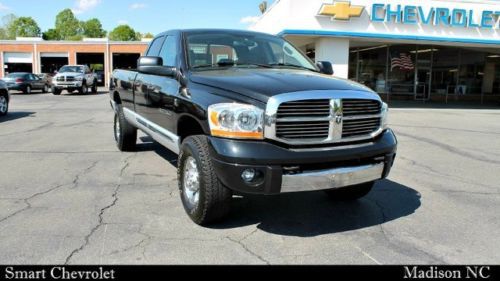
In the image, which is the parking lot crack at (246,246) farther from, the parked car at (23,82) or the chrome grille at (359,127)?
the parked car at (23,82)

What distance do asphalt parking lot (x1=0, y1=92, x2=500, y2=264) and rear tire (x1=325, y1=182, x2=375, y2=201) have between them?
0.34ft

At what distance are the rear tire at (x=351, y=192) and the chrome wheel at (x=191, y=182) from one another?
A: 1.73 metres

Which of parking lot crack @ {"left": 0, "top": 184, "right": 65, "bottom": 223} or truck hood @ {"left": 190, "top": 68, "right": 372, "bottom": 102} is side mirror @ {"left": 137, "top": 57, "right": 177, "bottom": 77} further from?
parking lot crack @ {"left": 0, "top": 184, "right": 65, "bottom": 223}

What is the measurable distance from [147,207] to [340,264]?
7.68ft

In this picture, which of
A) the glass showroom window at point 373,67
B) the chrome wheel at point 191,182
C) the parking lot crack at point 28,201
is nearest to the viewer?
the chrome wheel at point 191,182

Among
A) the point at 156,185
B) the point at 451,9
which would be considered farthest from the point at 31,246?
the point at 451,9

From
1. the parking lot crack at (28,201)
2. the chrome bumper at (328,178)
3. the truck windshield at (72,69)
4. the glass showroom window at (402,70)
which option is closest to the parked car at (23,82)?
the truck windshield at (72,69)

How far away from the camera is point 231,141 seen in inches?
150

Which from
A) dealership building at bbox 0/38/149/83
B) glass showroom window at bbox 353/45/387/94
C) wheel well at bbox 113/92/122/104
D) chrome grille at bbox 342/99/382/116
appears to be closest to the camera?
chrome grille at bbox 342/99/382/116

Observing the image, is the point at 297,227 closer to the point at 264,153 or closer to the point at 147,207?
the point at 264,153

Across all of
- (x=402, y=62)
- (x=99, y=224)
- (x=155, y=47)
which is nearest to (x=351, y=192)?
(x=99, y=224)

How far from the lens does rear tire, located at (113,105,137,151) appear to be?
7.77 metres

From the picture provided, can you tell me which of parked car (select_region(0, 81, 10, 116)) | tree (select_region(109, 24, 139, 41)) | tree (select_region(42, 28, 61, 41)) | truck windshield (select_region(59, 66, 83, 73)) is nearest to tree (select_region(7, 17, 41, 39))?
tree (select_region(42, 28, 61, 41))

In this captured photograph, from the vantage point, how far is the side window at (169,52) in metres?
5.36
